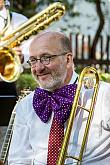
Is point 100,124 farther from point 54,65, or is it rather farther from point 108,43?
point 108,43

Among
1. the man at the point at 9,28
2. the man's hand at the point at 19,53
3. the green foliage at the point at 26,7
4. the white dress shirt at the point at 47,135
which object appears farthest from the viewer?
the green foliage at the point at 26,7

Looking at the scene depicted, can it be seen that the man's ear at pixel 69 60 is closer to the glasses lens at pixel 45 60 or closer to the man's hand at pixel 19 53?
the glasses lens at pixel 45 60

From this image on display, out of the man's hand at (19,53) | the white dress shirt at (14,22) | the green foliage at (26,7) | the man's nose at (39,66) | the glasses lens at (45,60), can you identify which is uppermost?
the green foliage at (26,7)

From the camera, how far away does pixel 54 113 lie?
3.14 meters

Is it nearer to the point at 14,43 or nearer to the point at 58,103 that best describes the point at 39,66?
the point at 58,103

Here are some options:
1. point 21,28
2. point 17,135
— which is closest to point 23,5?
point 21,28

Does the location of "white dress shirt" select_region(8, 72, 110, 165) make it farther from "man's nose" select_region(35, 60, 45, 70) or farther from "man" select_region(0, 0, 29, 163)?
"man" select_region(0, 0, 29, 163)

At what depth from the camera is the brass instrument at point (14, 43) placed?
471 cm

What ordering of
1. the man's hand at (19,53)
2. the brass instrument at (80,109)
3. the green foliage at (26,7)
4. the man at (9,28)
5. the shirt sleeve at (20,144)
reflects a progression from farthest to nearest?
the green foliage at (26,7) < the man's hand at (19,53) < the man at (9,28) < the shirt sleeve at (20,144) < the brass instrument at (80,109)

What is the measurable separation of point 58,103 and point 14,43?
1765 millimetres

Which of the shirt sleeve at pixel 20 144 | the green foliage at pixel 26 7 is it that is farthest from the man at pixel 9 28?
the green foliage at pixel 26 7

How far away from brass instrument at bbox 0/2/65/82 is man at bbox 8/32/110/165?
4.63 ft

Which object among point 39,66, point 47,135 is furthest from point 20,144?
point 39,66

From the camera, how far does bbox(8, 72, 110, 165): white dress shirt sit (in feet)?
10.0
